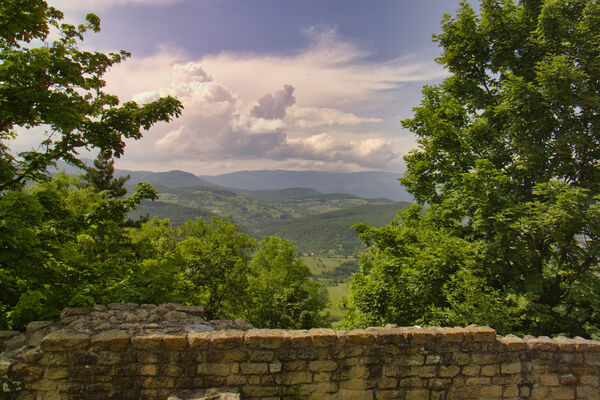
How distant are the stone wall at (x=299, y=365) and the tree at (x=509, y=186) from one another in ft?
7.77

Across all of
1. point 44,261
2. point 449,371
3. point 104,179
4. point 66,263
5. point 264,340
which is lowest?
point 449,371

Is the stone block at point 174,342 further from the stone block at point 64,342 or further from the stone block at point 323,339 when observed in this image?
the stone block at point 323,339

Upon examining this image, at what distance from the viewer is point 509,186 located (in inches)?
360

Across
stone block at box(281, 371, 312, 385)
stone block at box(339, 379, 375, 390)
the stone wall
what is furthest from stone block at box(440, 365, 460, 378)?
stone block at box(281, 371, 312, 385)

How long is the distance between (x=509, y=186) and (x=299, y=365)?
8.56m

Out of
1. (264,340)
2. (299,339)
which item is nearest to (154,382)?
(264,340)

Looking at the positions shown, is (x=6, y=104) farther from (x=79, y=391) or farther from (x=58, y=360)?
(x=79, y=391)

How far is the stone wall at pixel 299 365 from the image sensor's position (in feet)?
13.6

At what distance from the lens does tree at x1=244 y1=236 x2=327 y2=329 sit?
20.1 m

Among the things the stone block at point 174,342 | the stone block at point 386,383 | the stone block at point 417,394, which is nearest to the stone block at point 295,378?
the stone block at point 386,383

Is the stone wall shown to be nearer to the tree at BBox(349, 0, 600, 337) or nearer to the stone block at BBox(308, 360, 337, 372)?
the stone block at BBox(308, 360, 337, 372)

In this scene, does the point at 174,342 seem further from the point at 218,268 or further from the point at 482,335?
the point at 218,268

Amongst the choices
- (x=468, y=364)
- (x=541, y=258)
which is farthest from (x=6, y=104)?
(x=541, y=258)

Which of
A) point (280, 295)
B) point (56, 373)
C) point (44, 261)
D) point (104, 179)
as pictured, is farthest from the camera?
point (104, 179)
